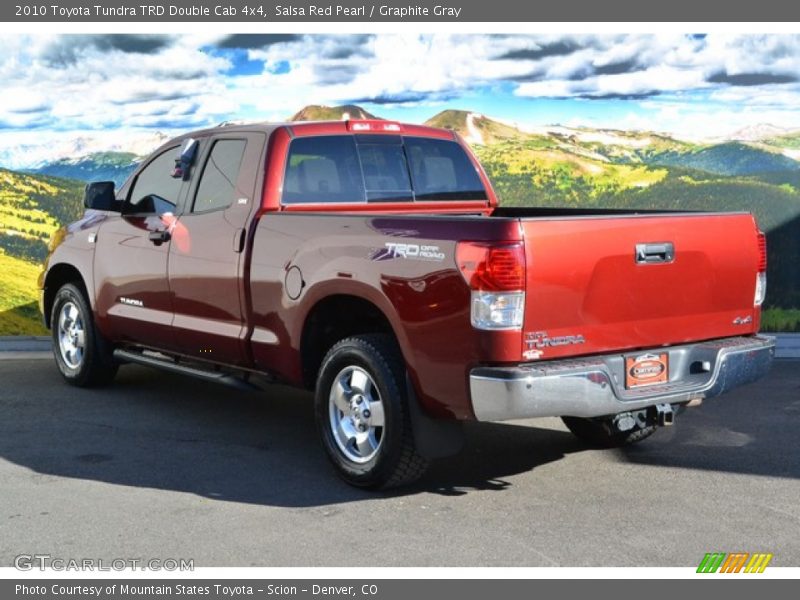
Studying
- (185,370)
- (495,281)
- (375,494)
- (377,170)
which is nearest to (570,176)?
(377,170)

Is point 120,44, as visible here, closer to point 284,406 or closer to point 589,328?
point 284,406

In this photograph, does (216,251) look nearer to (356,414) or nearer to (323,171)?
(323,171)

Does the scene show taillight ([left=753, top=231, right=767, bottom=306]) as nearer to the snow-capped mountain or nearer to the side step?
the side step

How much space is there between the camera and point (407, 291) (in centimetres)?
528

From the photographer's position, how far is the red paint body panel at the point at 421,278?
5.04 meters

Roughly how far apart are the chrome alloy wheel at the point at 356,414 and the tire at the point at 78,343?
9.81 feet

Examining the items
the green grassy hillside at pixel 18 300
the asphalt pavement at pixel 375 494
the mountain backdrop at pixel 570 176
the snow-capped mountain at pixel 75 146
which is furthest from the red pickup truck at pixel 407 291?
the snow-capped mountain at pixel 75 146

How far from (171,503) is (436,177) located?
9.66 feet

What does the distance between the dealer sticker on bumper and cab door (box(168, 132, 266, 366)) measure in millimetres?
2376

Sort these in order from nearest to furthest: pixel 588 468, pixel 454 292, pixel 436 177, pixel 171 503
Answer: pixel 454 292
pixel 171 503
pixel 588 468
pixel 436 177

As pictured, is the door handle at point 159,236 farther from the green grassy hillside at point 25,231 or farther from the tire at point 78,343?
the green grassy hillside at point 25,231

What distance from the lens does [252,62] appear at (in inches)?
460

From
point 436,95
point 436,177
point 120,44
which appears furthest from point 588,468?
point 120,44

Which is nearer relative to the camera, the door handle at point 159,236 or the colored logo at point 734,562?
the colored logo at point 734,562
